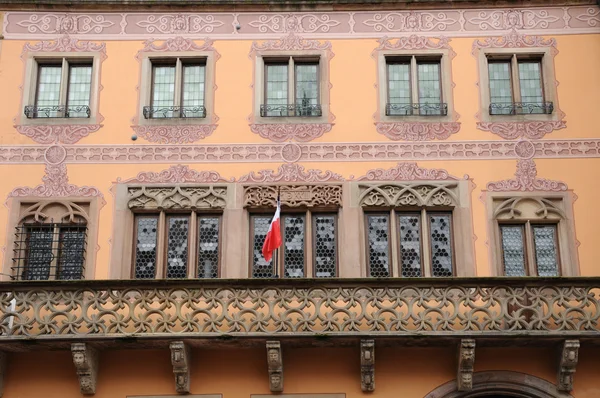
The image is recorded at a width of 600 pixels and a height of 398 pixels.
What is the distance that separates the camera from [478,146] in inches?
798

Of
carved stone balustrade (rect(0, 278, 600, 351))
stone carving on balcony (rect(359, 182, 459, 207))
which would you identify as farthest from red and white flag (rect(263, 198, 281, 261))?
stone carving on balcony (rect(359, 182, 459, 207))

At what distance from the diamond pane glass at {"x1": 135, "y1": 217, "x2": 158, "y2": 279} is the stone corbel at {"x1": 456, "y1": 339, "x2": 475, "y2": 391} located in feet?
20.2

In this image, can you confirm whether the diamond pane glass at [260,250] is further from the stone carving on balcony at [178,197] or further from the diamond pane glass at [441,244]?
the diamond pane glass at [441,244]

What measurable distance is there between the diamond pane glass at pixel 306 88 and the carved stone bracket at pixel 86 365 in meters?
6.43

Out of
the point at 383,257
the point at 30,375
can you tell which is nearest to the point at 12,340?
the point at 30,375

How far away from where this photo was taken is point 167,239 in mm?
19969

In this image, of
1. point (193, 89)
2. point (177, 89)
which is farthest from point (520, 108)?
point (177, 89)

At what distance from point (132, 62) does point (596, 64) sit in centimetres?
969

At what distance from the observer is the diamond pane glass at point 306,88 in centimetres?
2078

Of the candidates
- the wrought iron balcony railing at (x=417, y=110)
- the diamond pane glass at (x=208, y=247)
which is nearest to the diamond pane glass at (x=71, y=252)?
the diamond pane glass at (x=208, y=247)

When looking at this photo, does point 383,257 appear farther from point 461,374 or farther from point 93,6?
point 93,6

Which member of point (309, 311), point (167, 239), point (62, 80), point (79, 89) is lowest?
point (309, 311)

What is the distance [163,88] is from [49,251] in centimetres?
417

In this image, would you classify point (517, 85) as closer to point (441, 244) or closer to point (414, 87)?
point (414, 87)
